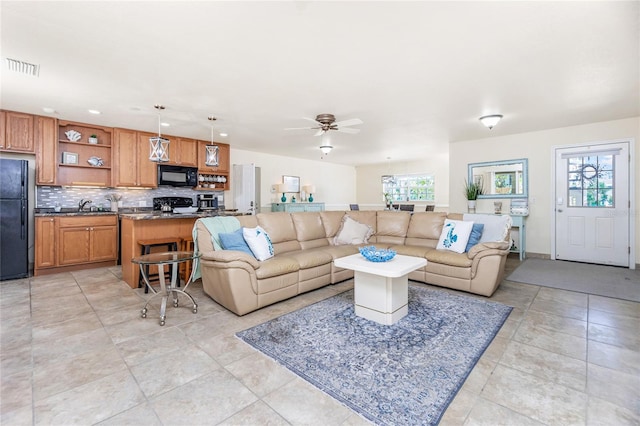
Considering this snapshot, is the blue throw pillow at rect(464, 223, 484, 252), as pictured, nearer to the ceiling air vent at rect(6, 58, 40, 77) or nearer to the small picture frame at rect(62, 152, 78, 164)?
the ceiling air vent at rect(6, 58, 40, 77)

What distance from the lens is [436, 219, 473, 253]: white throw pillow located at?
3781 mm

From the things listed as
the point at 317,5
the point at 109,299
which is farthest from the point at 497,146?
the point at 109,299

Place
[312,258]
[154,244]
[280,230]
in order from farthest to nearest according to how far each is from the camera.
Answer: [280,230]
[154,244]
[312,258]

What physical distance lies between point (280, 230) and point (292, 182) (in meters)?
4.88

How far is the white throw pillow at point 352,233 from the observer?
4570mm

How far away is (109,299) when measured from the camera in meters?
3.38

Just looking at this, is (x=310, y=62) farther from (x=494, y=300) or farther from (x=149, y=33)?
(x=494, y=300)

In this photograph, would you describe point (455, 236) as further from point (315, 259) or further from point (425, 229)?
point (315, 259)

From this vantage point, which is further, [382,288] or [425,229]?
[425,229]

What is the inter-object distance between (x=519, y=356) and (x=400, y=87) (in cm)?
293

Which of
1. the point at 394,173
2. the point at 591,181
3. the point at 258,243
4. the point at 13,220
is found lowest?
the point at 258,243

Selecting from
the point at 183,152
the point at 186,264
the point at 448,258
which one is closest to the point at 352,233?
the point at 448,258

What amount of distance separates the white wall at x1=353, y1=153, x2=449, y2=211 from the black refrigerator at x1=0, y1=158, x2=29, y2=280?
9127 millimetres

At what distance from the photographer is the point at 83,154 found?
520cm
